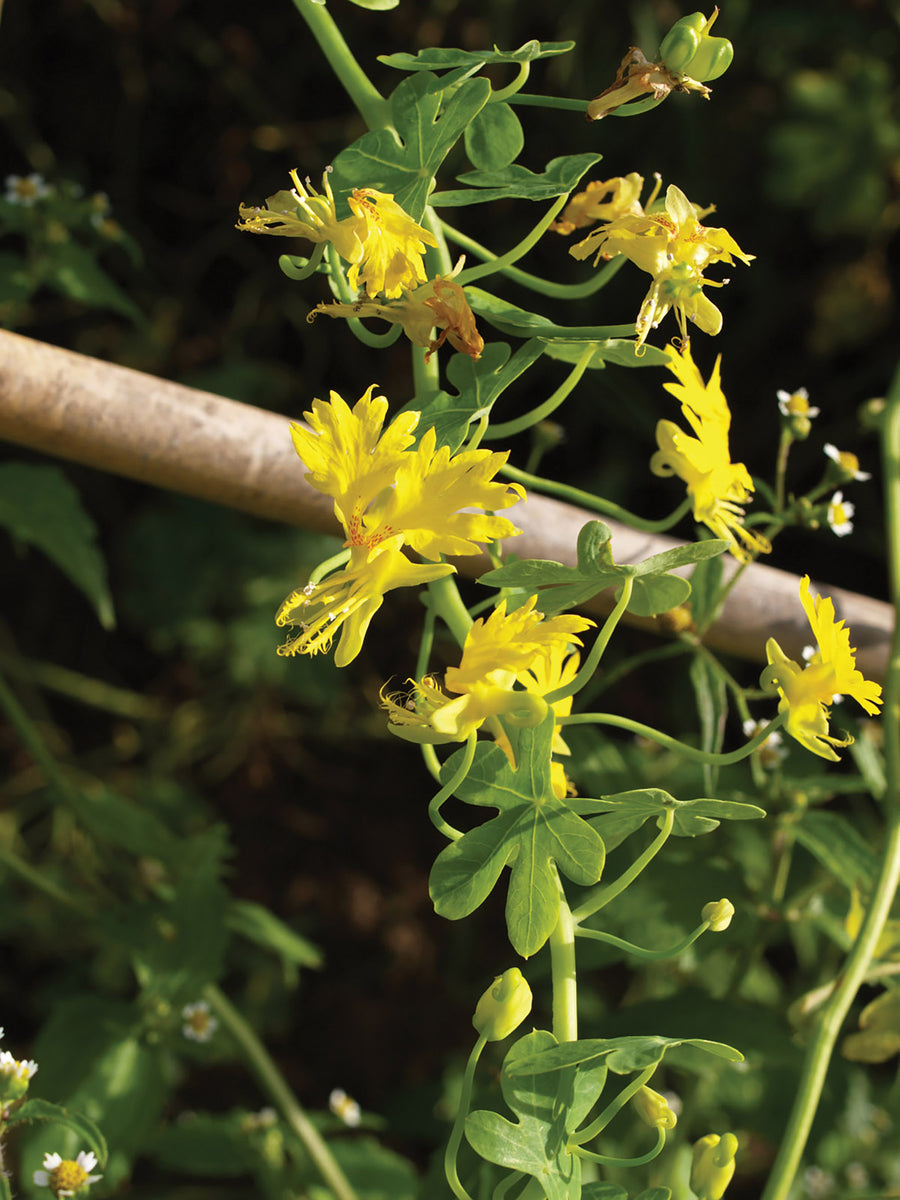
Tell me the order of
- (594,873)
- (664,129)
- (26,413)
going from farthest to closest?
1. (664,129)
2. (26,413)
3. (594,873)

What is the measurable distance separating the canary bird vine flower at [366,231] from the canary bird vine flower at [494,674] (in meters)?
0.13

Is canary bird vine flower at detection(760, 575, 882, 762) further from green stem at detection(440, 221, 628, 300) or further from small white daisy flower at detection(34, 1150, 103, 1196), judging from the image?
small white daisy flower at detection(34, 1150, 103, 1196)

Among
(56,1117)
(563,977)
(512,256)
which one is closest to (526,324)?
(512,256)

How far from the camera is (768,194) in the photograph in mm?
1129

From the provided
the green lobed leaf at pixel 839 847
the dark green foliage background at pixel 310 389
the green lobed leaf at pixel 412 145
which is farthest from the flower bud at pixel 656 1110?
the dark green foliage background at pixel 310 389

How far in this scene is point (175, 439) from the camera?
0.58 m

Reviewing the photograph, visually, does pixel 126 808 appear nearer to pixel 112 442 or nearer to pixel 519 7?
pixel 112 442

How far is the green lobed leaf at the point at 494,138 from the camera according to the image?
17.5 inches

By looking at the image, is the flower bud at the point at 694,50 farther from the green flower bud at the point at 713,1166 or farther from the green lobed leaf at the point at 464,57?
the green flower bud at the point at 713,1166

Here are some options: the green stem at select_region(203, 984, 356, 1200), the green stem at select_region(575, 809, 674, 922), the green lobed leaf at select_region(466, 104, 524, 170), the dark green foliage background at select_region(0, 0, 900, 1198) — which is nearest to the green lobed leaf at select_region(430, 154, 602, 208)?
the green lobed leaf at select_region(466, 104, 524, 170)

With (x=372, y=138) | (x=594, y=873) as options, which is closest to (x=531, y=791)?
(x=594, y=873)

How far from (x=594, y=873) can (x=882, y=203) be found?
0.96 metres

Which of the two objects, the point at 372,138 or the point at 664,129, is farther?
the point at 664,129

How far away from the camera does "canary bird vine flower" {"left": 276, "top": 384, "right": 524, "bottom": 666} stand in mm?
369
